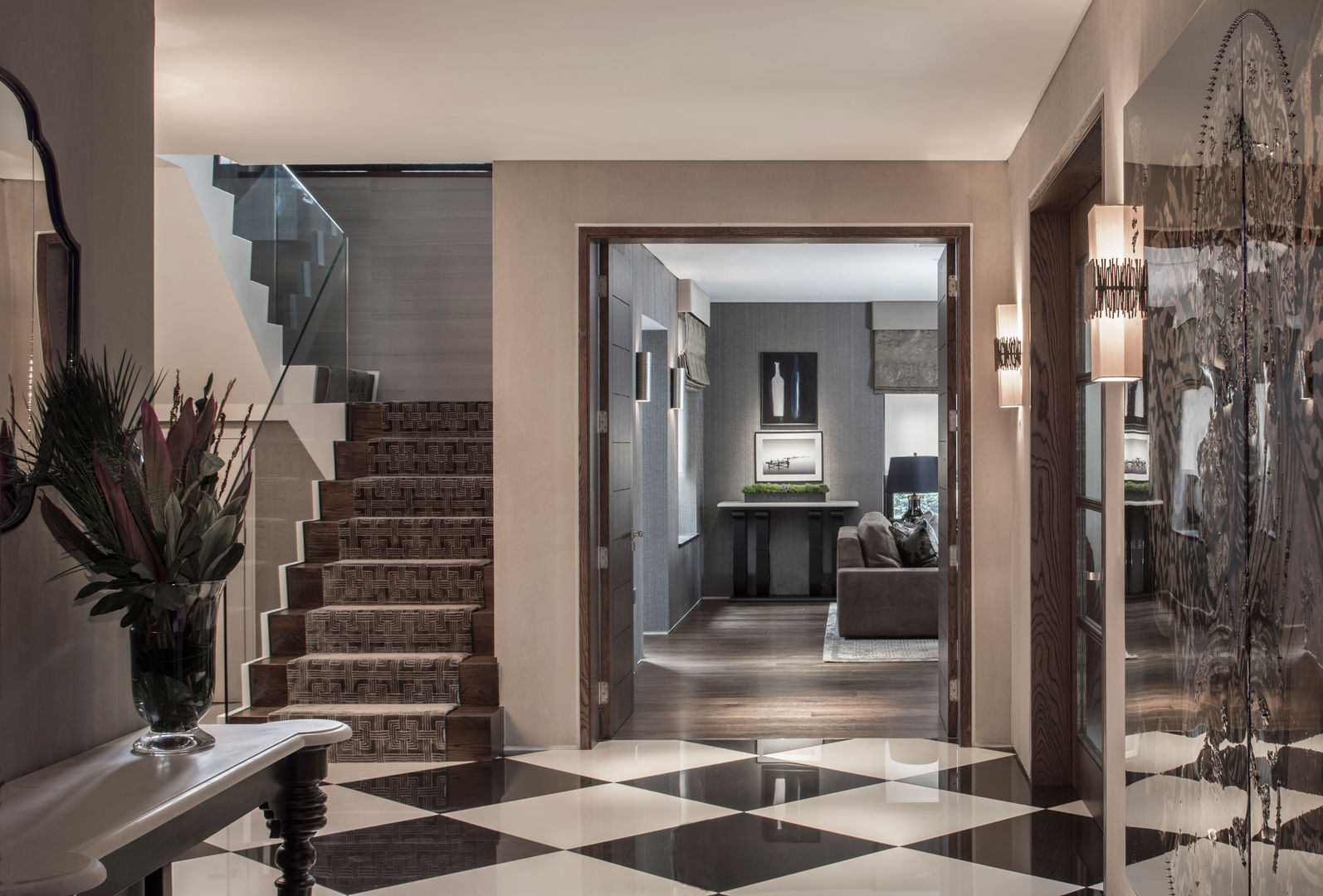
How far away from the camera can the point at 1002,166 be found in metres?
4.55

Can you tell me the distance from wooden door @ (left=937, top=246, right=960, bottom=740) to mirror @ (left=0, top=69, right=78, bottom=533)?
11.7 feet

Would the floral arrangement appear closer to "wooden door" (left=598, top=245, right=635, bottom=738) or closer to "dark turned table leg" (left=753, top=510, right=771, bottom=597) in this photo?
"wooden door" (left=598, top=245, right=635, bottom=738)

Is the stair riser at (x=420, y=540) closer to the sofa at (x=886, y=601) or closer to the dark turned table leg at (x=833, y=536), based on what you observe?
the sofa at (x=886, y=601)

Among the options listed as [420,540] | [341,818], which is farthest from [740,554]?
[341,818]

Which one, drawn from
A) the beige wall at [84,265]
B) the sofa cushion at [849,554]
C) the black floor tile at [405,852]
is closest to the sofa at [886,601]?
the sofa cushion at [849,554]

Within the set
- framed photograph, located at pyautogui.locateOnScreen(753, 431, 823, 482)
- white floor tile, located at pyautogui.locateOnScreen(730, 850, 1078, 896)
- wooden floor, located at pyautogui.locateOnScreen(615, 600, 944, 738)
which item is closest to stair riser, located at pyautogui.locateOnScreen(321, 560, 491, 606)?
wooden floor, located at pyautogui.locateOnScreen(615, 600, 944, 738)

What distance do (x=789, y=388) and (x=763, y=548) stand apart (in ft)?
5.11

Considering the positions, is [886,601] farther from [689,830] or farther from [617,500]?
[689,830]

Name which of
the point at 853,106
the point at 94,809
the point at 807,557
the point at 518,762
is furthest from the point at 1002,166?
the point at 807,557

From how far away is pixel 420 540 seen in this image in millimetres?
5348

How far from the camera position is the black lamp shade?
361 inches

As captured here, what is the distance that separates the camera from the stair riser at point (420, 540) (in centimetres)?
531

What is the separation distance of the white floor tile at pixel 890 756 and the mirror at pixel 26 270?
3.32 m

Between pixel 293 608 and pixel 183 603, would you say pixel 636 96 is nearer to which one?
pixel 183 603
